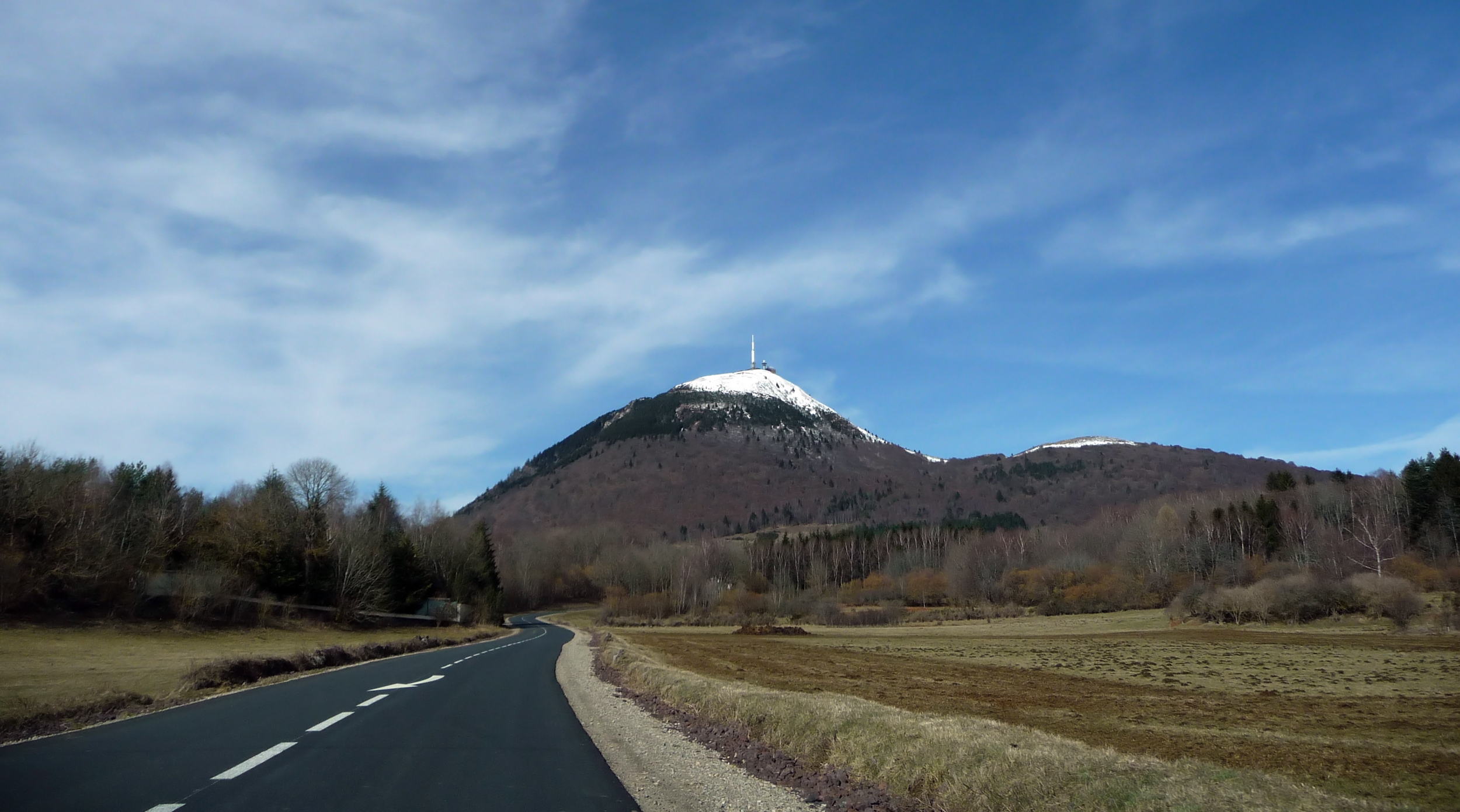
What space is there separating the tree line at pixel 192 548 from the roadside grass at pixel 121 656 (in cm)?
275

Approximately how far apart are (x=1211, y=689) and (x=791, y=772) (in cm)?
2655

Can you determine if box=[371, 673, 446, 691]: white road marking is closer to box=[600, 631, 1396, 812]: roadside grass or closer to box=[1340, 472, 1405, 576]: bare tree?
box=[600, 631, 1396, 812]: roadside grass

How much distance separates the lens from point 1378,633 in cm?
6112

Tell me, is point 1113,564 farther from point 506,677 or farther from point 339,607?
point 506,677

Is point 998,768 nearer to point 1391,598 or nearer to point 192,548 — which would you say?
point 192,548

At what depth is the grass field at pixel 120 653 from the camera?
59.6ft

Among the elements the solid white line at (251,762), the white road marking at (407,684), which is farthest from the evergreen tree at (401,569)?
the solid white line at (251,762)

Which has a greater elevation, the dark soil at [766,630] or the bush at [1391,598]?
the bush at [1391,598]

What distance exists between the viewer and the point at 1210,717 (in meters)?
22.1

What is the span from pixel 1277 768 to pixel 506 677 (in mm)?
21868

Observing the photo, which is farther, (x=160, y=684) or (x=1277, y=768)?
(x=160, y=684)

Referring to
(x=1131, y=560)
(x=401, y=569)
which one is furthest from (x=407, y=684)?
(x=1131, y=560)

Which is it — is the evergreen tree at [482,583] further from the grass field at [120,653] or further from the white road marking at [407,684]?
the white road marking at [407,684]

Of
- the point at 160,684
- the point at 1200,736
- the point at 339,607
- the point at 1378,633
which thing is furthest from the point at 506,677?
the point at 1378,633
